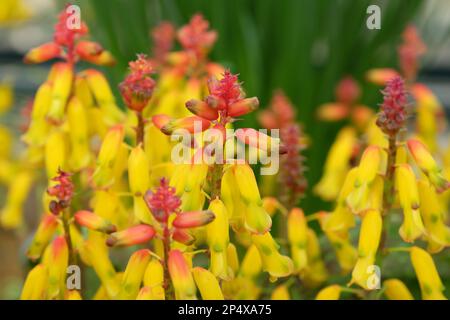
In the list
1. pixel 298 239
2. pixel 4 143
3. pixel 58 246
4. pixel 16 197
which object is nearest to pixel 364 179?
pixel 298 239

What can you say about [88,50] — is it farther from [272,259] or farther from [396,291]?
[396,291]

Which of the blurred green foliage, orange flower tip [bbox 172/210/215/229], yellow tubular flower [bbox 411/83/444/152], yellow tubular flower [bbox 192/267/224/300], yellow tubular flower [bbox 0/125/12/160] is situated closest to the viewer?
orange flower tip [bbox 172/210/215/229]

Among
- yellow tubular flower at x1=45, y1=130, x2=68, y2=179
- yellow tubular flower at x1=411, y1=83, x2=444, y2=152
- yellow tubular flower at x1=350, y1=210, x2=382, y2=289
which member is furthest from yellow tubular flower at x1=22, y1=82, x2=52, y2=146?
yellow tubular flower at x1=411, y1=83, x2=444, y2=152

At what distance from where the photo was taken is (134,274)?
1.51m

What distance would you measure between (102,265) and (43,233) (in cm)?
13

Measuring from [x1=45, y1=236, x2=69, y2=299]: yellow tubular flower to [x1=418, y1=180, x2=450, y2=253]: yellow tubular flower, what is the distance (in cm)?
64

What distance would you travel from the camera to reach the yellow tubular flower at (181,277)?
4.59 feet

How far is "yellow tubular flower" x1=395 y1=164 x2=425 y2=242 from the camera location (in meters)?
1.57

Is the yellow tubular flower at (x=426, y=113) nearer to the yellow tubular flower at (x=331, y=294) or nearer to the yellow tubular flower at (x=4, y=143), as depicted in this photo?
the yellow tubular flower at (x=331, y=294)

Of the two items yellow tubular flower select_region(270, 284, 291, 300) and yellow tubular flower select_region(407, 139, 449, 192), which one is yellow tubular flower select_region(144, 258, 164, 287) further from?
yellow tubular flower select_region(407, 139, 449, 192)

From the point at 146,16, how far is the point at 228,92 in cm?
148

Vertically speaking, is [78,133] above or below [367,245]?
above

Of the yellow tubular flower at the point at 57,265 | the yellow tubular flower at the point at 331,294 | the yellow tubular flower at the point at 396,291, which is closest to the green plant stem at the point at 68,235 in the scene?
the yellow tubular flower at the point at 57,265
